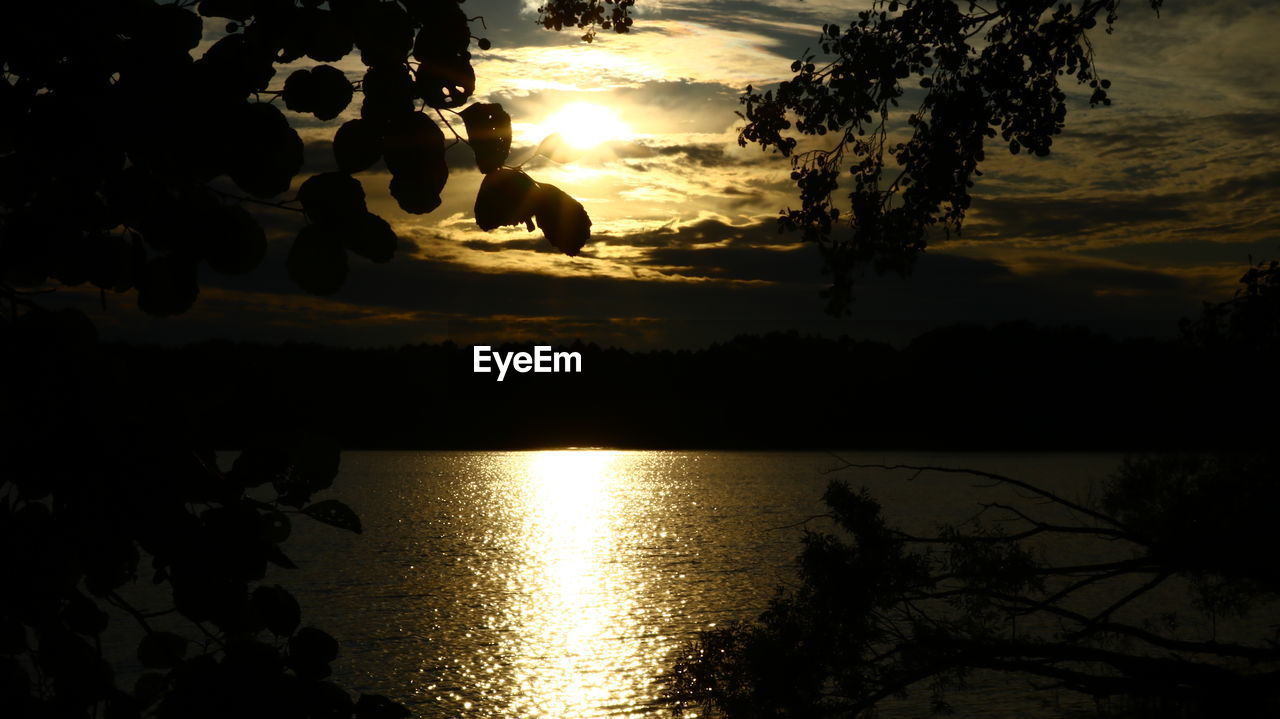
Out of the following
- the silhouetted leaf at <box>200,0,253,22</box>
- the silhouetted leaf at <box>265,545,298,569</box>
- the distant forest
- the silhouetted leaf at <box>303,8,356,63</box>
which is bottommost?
the distant forest

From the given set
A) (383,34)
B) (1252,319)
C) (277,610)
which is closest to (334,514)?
(277,610)

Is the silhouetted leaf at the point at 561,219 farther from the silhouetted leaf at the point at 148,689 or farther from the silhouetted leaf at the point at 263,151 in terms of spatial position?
the silhouetted leaf at the point at 148,689

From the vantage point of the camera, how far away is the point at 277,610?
89.2 inches

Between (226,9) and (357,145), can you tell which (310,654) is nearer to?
(357,145)

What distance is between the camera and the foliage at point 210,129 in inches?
71.5

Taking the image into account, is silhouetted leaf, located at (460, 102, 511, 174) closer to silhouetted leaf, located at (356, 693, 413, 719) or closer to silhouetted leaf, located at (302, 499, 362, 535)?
silhouetted leaf, located at (302, 499, 362, 535)

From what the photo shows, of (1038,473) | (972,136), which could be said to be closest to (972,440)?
(1038,473)

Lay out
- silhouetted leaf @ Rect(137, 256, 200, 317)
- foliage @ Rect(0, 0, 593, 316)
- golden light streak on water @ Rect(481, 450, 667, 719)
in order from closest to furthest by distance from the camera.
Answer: foliage @ Rect(0, 0, 593, 316) < silhouetted leaf @ Rect(137, 256, 200, 317) < golden light streak on water @ Rect(481, 450, 667, 719)

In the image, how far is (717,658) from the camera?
8914mm

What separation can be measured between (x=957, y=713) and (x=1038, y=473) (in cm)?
8862

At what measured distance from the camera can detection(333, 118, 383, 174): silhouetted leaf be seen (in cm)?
193

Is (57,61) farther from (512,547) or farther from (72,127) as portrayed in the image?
(512,547)

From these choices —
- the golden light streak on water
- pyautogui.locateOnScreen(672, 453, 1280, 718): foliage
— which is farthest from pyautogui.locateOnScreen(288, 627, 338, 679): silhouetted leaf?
the golden light streak on water

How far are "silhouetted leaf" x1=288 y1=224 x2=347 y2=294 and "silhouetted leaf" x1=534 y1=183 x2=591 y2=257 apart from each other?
38 centimetres
